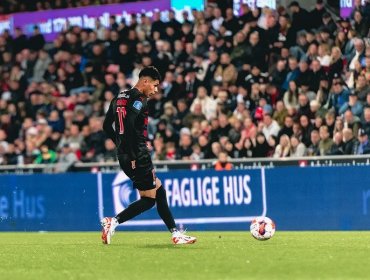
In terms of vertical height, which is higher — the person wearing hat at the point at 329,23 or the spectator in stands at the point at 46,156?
the person wearing hat at the point at 329,23

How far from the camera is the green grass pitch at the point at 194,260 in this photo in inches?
393

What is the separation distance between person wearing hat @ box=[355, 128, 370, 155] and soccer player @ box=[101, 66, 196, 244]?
6374mm

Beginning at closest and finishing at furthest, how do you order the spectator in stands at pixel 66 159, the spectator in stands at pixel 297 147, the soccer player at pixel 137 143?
the soccer player at pixel 137 143 < the spectator in stands at pixel 297 147 < the spectator in stands at pixel 66 159

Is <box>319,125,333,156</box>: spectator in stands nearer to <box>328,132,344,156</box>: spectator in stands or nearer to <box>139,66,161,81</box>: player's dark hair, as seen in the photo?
<box>328,132,344,156</box>: spectator in stands

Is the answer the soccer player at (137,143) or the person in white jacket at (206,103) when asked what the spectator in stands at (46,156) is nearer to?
the person in white jacket at (206,103)

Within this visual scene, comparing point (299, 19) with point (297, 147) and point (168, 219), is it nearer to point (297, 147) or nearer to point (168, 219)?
point (297, 147)

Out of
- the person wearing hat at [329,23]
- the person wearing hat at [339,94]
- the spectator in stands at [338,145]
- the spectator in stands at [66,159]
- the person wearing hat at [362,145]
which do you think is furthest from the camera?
the spectator in stands at [66,159]

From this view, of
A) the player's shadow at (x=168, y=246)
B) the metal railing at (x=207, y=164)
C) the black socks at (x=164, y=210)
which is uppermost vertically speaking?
the metal railing at (x=207, y=164)

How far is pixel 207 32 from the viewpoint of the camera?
25.0m

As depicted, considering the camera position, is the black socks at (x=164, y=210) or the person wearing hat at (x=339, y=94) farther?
the person wearing hat at (x=339, y=94)

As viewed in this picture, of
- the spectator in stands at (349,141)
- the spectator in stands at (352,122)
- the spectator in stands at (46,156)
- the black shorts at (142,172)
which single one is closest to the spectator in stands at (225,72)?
the spectator in stands at (352,122)

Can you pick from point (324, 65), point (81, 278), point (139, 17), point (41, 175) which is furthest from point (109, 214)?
point (81, 278)

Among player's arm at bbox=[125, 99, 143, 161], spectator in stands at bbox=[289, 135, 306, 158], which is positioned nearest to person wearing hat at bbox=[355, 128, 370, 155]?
spectator in stands at bbox=[289, 135, 306, 158]

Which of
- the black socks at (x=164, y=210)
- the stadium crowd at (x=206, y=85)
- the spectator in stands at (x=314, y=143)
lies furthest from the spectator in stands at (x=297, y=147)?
the black socks at (x=164, y=210)
